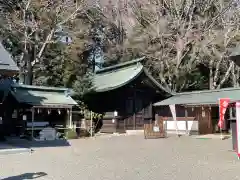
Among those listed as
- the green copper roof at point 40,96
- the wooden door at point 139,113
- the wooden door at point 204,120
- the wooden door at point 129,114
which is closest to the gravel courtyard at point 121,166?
the green copper roof at point 40,96

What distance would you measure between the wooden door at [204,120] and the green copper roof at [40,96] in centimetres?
844

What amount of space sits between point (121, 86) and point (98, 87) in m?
2.48

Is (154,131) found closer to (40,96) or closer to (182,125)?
(182,125)

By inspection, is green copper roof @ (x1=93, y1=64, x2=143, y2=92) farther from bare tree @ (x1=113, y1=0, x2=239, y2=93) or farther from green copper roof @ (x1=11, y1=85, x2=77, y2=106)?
bare tree @ (x1=113, y1=0, x2=239, y2=93)

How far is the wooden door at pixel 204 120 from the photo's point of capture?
21.0m

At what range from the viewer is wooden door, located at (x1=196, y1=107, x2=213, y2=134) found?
68.8 ft

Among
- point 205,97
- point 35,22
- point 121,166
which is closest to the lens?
point 121,166

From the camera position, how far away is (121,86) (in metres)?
21.3

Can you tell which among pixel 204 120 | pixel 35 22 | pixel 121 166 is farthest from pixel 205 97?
pixel 35 22

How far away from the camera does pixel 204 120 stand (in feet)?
70.2

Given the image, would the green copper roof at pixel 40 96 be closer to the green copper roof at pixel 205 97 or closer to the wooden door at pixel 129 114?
the wooden door at pixel 129 114

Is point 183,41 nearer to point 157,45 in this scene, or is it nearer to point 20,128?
point 157,45

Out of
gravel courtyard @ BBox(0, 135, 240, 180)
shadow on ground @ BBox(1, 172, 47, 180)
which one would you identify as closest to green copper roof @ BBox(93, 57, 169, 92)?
gravel courtyard @ BBox(0, 135, 240, 180)

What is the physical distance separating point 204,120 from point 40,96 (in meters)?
11.1
